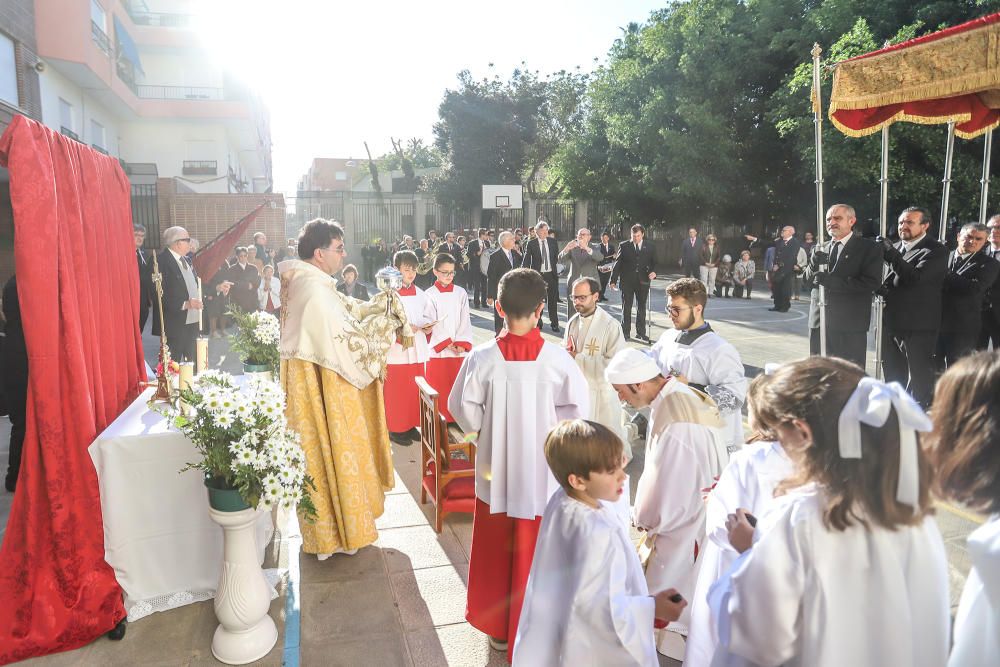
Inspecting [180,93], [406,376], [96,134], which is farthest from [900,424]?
[180,93]

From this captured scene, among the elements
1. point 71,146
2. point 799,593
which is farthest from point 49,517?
point 799,593

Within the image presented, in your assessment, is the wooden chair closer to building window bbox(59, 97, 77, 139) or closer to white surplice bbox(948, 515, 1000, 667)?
white surplice bbox(948, 515, 1000, 667)

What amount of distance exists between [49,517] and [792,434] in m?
3.32

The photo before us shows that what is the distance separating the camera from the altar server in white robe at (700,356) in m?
3.79

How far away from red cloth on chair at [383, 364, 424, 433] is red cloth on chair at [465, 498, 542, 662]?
11.6 ft

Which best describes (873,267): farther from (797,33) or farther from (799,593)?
(797,33)

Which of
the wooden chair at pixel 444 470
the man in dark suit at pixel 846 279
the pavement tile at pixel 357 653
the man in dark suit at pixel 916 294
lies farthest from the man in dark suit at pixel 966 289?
the pavement tile at pixel 357 653

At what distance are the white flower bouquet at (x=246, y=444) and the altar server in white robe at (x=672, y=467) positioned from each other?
61.8 inches

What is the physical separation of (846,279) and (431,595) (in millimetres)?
5189

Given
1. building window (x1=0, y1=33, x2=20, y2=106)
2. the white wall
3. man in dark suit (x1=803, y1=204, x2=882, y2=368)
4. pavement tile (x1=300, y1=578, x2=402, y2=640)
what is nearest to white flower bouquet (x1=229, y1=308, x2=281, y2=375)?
pavement tile (x1=300, y1=578, x2=402, y2=640)

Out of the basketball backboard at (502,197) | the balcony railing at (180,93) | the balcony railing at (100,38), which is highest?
the balcony railing at (180,93)

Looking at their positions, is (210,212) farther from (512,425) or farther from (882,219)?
(512,425)

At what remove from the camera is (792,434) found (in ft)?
6.00

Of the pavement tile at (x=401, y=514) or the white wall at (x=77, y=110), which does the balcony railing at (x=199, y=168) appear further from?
the pavement tile at (x=401, y=514)
